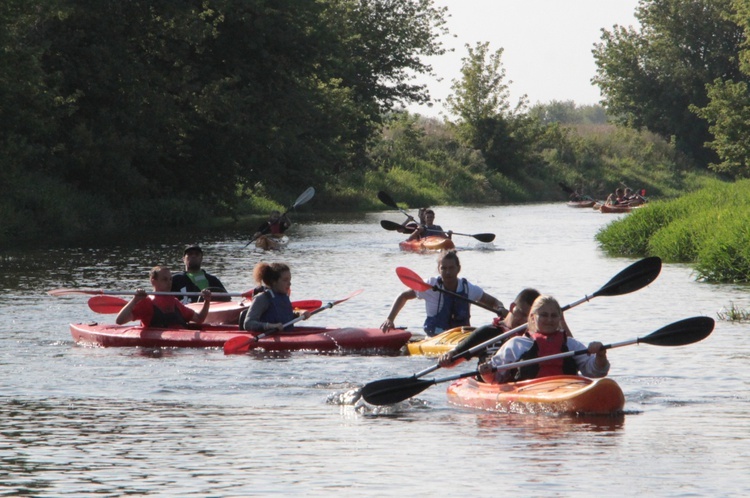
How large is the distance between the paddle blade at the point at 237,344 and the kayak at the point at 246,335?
2.4 inches

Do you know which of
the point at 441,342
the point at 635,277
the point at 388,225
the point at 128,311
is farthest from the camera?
the point at 388,225

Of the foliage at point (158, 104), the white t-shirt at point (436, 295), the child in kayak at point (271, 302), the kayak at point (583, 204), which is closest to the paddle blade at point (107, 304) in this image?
the child in kayak at point (271, 302)

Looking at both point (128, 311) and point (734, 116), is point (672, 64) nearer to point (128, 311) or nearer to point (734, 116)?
point (734, 116)

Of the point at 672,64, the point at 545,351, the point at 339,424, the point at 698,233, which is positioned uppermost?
the point at 672,64

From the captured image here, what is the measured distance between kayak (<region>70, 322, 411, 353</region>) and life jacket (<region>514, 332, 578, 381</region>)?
320 centimetres

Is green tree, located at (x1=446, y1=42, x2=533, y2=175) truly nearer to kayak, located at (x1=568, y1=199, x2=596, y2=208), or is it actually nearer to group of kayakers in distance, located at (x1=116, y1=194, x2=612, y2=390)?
kayak, located at (x1=568, y1=199, x2=596, y2=208)

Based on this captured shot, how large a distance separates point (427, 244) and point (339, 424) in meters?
18.5

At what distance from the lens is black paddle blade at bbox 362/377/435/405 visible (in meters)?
9.76

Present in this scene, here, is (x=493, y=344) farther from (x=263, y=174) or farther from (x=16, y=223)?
(x=263, y=174)

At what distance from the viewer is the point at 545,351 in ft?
31.4

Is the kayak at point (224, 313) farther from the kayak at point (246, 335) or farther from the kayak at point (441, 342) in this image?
the kayak at point (441, 342)

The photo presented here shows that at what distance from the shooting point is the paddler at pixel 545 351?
9438mm

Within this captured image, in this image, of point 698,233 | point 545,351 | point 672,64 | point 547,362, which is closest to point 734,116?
point 698,233

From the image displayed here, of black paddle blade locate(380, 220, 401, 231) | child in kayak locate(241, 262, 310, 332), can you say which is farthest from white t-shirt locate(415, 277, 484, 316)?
black paddle blade locate(380, 220, 401, 231)
